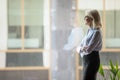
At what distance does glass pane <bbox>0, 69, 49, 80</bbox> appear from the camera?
231 inches

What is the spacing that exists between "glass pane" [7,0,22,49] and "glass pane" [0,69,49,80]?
0.49 metres

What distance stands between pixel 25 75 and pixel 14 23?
99 centimetres

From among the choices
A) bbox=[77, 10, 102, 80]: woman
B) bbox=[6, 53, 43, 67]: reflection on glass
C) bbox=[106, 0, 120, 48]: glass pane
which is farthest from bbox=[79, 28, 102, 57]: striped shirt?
bbox=[6, 53, 43, 67]: reflection on glass

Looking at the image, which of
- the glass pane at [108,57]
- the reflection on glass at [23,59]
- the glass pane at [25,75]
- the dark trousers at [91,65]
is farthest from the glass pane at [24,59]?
the dark trousers at [91,65]

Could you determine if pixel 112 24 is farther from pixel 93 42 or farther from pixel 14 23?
pixel 93 42

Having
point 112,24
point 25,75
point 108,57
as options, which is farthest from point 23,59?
point 112,24

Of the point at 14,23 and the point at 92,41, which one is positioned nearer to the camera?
the point at 92,41

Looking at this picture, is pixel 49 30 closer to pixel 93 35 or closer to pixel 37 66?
pixel 37 66

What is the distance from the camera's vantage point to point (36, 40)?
588cm

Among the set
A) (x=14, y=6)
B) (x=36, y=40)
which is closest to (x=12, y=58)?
(x=36, y=40)

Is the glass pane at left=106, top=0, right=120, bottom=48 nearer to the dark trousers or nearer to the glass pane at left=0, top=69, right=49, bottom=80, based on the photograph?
the glass pane at left=0, top=69, right=49, bottom=80

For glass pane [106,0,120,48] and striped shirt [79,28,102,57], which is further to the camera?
glass pane [106,0,120,48]

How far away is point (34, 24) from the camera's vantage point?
589cm

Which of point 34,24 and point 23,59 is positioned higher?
point 34,24
